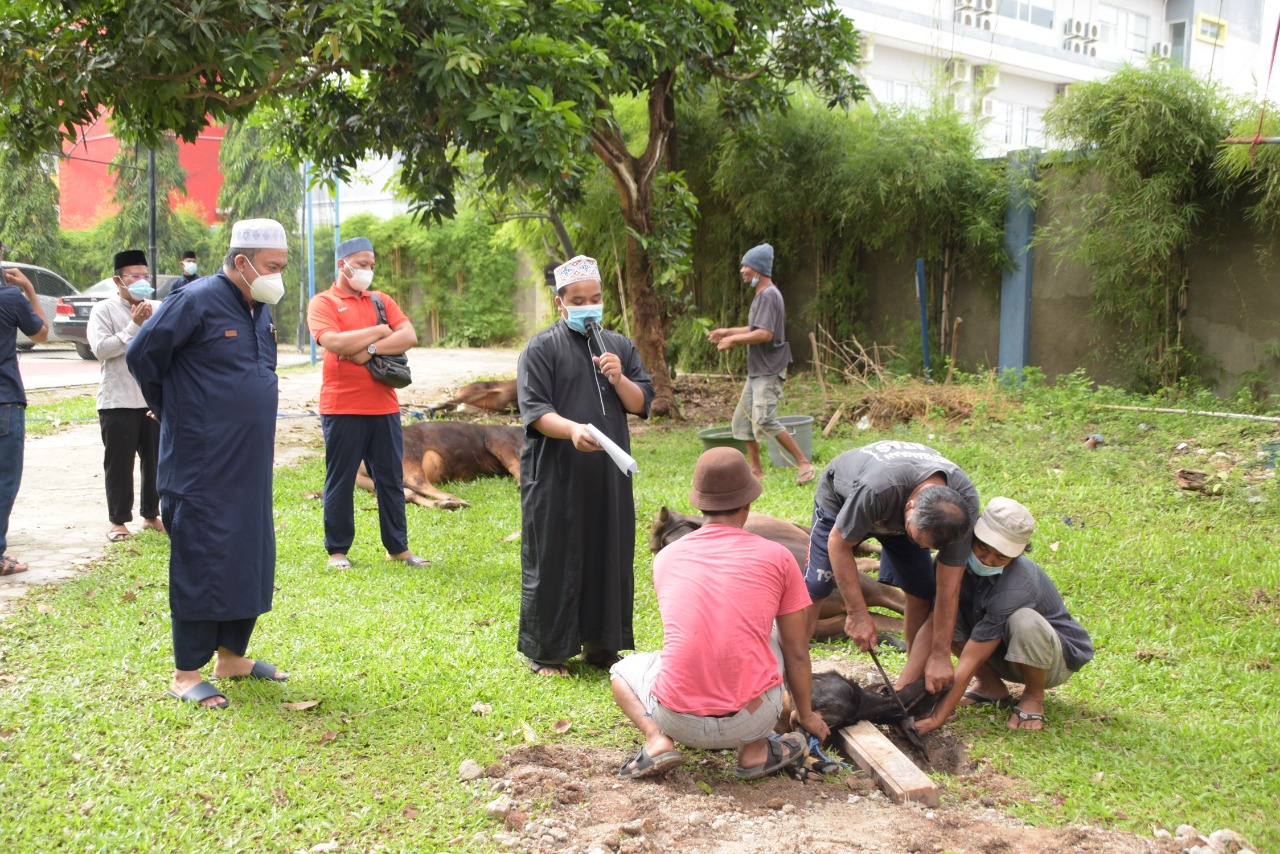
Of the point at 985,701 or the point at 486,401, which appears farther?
the point at 486,401

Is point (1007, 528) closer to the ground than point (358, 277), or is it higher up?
closer to the ground

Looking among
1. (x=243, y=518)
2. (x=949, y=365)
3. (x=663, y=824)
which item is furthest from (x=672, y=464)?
(x=663, y=824)

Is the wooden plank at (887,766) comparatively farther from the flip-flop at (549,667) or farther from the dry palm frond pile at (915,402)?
the dry palm frond pile at (915,402)

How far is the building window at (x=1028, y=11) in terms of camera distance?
27.5 meters

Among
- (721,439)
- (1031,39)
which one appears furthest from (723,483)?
(1031,39)

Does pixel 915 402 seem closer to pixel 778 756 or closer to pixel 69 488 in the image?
pixel 778 756

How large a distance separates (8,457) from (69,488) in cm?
293

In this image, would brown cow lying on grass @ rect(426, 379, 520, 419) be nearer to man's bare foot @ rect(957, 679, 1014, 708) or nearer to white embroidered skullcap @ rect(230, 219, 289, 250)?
white embroidered skullcap @ rect(230, 219, 289, 250)

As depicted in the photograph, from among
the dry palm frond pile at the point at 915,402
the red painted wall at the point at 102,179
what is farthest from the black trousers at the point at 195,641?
the red painted wall at the point at 102,179

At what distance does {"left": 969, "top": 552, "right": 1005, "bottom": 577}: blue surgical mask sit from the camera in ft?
13.3

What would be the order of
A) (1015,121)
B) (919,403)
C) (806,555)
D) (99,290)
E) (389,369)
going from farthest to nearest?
(1015,121), (99,290), (919,403), (389,369), (806,555)

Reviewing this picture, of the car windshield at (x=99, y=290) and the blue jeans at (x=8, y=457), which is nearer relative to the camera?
the blue jeans at (x=8, y=457)

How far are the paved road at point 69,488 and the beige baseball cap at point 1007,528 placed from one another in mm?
5021

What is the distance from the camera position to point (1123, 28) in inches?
1200
